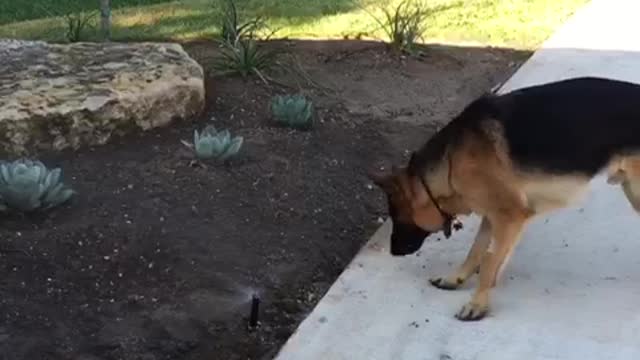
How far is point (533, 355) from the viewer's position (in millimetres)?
4277

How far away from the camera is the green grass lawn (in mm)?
9031

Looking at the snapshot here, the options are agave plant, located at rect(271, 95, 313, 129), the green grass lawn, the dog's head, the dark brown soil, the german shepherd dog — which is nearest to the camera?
the dark brown soil

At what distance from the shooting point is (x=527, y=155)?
444 centimetres

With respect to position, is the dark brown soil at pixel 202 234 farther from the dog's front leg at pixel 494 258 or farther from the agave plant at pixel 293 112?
the dog's front leg at pixel 494 258

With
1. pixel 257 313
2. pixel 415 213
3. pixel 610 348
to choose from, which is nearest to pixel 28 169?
pixel 257 313

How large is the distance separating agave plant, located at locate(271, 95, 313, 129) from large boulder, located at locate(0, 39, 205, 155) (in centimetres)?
44

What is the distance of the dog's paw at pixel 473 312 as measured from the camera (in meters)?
4.55

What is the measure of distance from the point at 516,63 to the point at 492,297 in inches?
148

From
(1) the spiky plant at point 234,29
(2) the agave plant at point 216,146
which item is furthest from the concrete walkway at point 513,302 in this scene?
(1) the spiky plant at point 234,29

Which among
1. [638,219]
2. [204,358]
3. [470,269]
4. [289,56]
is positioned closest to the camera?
[204,358]

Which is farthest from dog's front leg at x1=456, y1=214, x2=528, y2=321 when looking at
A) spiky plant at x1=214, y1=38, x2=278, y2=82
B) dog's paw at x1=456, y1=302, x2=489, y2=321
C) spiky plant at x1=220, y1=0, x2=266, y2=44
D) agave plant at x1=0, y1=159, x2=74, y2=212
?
spiky plant at x1=220, y1=0, x2=266, y2=44

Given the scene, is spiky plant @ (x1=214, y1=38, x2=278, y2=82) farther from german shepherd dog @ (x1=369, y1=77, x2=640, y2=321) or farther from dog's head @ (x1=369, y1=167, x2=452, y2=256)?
german shepherd dog @ (x1=369, y1=77, x2=640, y2=321)

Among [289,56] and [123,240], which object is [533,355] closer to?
[123,240]

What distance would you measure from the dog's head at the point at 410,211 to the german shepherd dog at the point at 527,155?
0.22ft
